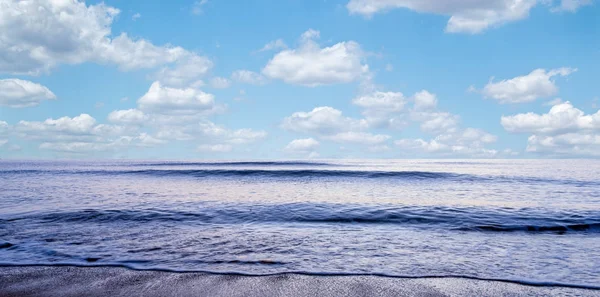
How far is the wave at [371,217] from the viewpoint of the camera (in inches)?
404

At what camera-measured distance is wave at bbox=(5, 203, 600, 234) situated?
1026 centimetres

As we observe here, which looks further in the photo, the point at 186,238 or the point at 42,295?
the point at 186,238

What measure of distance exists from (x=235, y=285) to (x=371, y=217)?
7254 mm

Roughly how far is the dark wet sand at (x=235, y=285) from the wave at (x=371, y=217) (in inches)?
194

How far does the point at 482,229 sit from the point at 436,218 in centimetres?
168

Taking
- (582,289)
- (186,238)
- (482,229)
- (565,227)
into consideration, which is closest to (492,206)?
(565,227)

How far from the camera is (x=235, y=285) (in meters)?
5.13

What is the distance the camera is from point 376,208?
13.3m

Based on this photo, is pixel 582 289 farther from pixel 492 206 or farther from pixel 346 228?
pixel 492 206

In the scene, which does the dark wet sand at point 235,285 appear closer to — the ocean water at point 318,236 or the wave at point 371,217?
the ocean water at point 318,236

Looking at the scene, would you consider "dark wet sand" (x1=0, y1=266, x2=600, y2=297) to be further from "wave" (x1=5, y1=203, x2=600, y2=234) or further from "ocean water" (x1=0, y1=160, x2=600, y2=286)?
"wave" (x1=5, y1=203, x2=600, y2=234)

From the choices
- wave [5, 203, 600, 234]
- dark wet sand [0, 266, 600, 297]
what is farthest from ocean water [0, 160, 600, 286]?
dark wet sand [0, 266, 600, 297]

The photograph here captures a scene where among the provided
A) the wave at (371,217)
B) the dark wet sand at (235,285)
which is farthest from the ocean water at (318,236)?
the dark wet sand at (235,285)

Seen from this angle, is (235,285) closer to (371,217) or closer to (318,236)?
(318,236)
